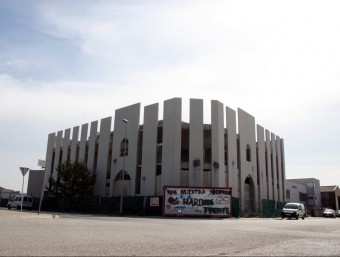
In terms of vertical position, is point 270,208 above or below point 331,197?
below

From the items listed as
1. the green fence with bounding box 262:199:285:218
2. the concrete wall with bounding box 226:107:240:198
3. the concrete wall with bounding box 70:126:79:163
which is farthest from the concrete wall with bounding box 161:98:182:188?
the concrete wall with bounding box 70:126:79:163

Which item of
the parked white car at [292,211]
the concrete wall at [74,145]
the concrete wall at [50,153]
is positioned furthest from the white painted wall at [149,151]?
the concrete wall at [50,153]

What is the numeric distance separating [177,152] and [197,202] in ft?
21.1

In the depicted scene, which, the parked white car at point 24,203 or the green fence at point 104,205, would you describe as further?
the parked white car at point 24,203

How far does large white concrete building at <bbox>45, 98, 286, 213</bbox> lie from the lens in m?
37.2

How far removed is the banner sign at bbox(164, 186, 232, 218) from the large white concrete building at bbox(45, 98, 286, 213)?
3.62 metres

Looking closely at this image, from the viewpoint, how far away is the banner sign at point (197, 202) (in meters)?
32.3

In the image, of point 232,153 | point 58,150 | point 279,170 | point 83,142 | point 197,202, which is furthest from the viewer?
point 58,150

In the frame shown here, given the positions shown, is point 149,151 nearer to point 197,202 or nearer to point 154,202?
point 154,202

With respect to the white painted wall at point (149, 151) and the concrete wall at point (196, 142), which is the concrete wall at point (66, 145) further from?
the concrete wall at point (196, 142)

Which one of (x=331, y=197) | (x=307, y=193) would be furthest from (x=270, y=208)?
(x=331, y=197)

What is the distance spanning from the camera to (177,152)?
3709 centimetres

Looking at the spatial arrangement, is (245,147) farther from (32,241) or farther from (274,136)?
(32,241)

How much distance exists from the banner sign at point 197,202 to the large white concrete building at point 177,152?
3.62m
